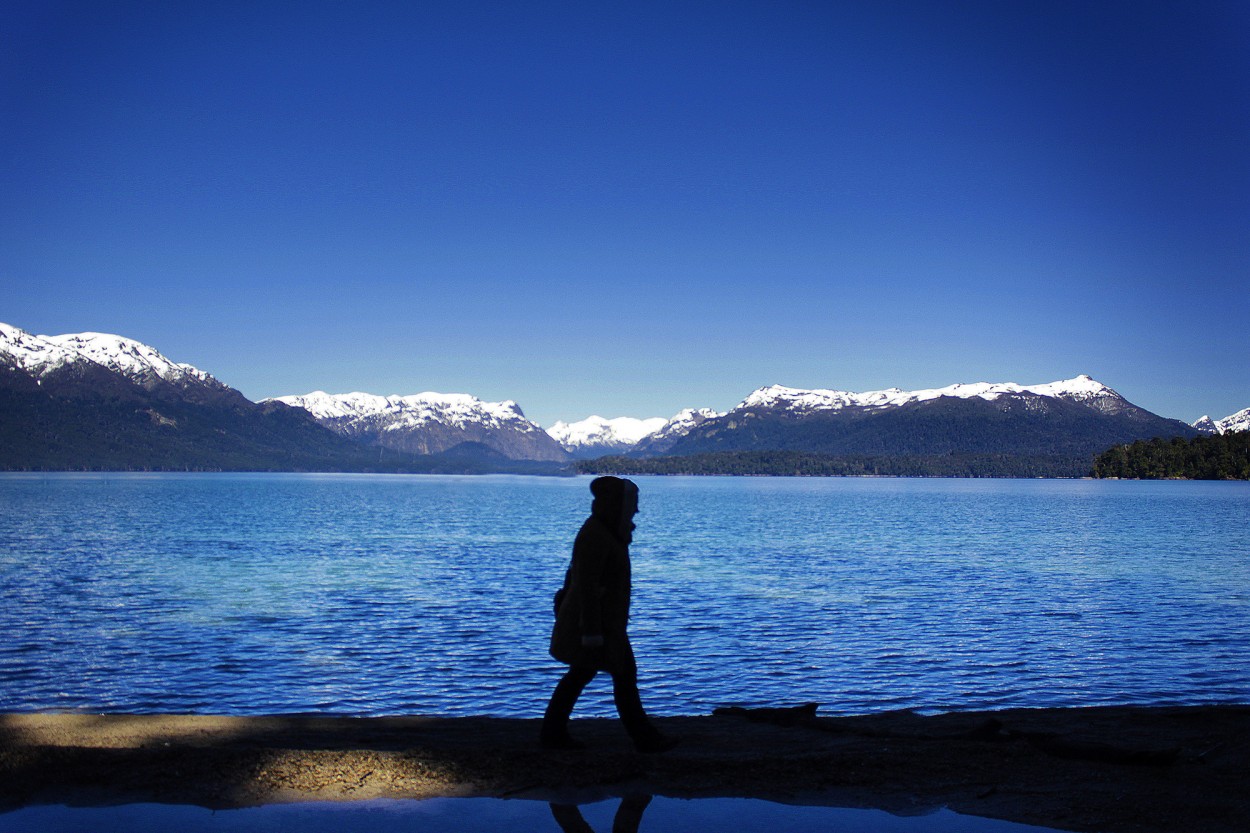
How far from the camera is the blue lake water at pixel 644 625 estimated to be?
18328 mm

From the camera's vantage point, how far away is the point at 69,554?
4781 cm

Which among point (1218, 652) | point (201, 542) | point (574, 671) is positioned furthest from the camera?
point (201, 542)

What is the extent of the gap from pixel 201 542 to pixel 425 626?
37273 millimetres

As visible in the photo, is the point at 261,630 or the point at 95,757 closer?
the point at 95,757

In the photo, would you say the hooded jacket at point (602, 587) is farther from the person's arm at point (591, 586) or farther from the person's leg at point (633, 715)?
the person's leg at point (633, 715)

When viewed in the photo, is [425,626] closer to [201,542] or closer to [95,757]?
[95,757]

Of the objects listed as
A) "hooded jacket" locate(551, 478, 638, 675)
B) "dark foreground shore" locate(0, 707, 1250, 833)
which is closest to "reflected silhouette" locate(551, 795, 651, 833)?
"dark foreground shore" locate(0, 707, 1250, 833)

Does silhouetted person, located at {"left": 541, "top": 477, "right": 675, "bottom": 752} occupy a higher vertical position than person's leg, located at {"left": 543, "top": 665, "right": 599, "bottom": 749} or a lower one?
higher

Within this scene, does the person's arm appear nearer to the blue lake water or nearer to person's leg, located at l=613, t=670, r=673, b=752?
person's leg, located at l=613, t=670, r=673, b=752

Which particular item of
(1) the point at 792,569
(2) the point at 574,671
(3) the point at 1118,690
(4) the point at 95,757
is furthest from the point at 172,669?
(1) the point at 792,569

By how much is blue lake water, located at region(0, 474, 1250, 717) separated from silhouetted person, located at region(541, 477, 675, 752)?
6.52 metres

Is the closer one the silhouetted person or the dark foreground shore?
the dark foreground shore

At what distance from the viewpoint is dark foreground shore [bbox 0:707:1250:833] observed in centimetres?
811

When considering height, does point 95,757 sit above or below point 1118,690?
above
